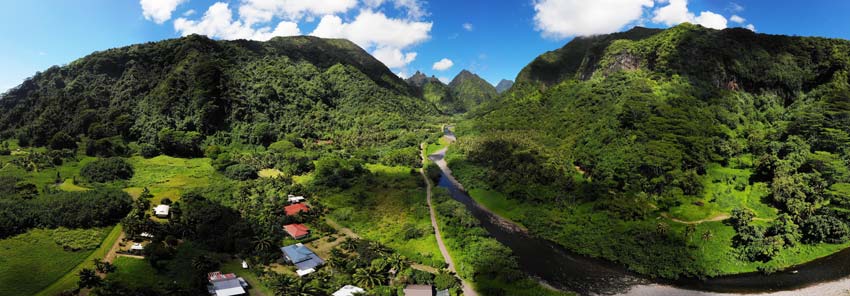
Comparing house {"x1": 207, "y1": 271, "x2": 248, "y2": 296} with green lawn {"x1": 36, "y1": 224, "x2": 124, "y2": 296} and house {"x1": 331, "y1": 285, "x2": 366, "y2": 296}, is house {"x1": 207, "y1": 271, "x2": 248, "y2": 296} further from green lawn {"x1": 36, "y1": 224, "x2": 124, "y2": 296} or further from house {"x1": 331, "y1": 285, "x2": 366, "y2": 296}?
green lawn {"x1": 36, "y1": 224, "x2": 124, "y2": 296}

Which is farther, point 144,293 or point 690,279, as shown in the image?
point 690,279

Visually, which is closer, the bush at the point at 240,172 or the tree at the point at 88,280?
the tree at the point at 88,280

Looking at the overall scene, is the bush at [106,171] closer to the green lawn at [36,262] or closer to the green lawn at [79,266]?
the green lawn at [79,266]

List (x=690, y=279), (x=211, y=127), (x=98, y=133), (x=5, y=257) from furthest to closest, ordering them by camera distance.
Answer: (x=211, y=127)
(x=98, y=133)
(x=690, y=279)
(x=5, y=257)

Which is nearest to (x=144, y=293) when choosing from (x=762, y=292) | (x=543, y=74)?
(x=762, y=292)

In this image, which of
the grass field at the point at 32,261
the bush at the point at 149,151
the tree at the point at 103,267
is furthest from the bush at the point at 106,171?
the tree at the point at 103,267

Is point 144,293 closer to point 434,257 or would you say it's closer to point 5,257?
point 5,257

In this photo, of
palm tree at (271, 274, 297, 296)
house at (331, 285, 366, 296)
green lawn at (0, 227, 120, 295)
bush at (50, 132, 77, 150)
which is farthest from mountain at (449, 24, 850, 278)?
bush at (50, 132, 77, 150)
